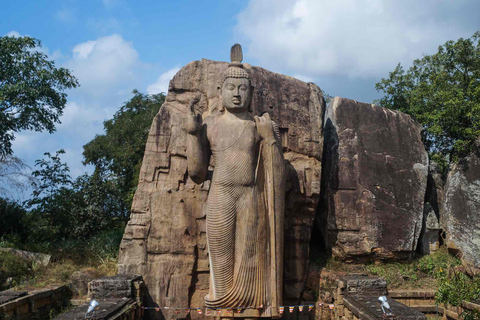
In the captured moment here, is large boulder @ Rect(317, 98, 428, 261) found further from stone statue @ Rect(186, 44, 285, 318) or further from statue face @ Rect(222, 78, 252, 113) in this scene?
statue face @ Rect(222, 78, 252, 113)

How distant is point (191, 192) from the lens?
22.3 feet

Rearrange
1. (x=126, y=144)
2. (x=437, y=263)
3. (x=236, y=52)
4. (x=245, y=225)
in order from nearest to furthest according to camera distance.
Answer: (x=245, y=225), (x=236, y=52), (x=437, y=263), (x=126, y=144)

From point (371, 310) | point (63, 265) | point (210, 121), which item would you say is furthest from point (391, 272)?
Answer: point (63, 265)

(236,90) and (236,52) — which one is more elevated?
(236,52)

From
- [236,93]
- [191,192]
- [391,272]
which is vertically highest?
[236,93]

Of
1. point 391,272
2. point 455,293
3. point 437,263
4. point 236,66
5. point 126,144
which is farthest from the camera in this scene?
point 126,144

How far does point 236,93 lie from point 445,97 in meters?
6.26

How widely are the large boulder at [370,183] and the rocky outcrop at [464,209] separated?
0.98 meters

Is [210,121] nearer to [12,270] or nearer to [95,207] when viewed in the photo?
[12,270]

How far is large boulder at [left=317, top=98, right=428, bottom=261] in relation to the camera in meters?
7.74

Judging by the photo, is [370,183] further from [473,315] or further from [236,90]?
[236,90]

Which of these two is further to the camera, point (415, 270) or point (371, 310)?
point (415, 270)

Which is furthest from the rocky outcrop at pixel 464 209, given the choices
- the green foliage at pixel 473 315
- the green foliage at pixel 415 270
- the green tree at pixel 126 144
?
the green tree at pixel 126 144

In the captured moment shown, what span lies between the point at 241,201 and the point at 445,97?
6590 millimetres
